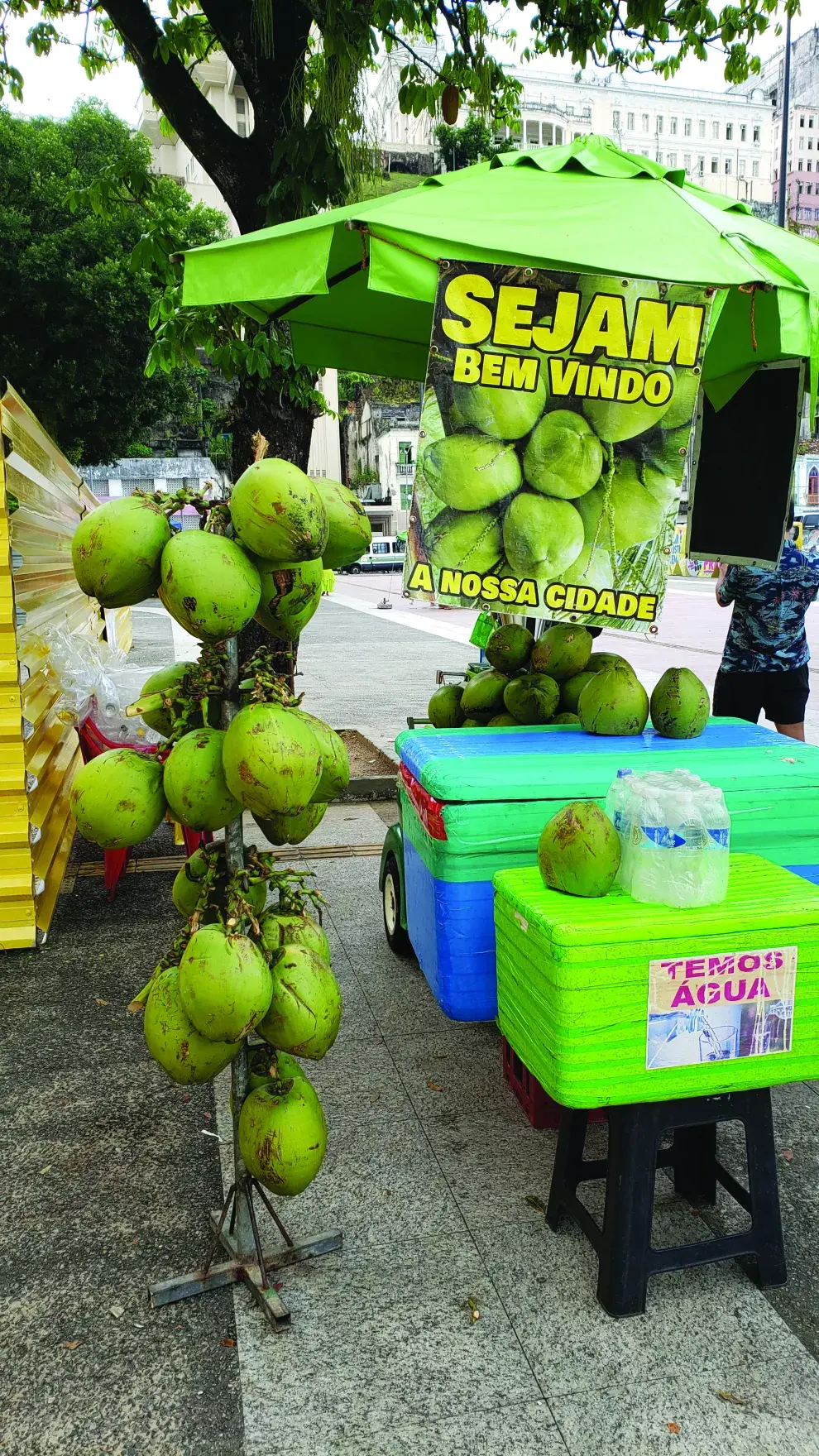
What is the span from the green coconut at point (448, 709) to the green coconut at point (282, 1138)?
2079mm

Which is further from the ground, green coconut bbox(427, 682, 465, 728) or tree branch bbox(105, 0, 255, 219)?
tree branch bbox(105, 0, 255, 219)

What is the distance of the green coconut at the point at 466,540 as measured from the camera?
3.14 metres

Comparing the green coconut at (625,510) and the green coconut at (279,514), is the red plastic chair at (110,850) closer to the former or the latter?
the green coconut at (625,510)

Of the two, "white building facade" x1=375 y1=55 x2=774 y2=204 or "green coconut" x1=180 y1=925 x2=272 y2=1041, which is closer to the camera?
"green coconut" x1=180 y1=925 x2=272 y2=1041

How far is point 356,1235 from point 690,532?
3.39 m

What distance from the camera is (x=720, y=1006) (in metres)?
2.27

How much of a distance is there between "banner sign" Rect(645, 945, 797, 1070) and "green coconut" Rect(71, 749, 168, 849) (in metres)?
1.21

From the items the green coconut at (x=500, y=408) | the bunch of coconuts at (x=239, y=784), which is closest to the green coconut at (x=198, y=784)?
the bunch of coconuts at (x=239, y=784)

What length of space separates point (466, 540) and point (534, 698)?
0.89m

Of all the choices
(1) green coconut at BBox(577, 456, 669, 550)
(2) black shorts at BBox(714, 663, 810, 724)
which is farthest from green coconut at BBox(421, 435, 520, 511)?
(2) black shorts at BBox(714, 663, 810, 724)

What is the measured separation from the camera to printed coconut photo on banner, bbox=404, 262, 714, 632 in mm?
3037

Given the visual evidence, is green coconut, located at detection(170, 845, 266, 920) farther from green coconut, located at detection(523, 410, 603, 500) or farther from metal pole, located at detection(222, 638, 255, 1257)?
green coconut, located at detection(523, 410, 603, 500)

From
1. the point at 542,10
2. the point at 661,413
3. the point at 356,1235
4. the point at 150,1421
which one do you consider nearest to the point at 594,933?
the point at 356,1235

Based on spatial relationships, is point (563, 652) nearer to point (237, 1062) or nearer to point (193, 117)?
point (237, 1062)
